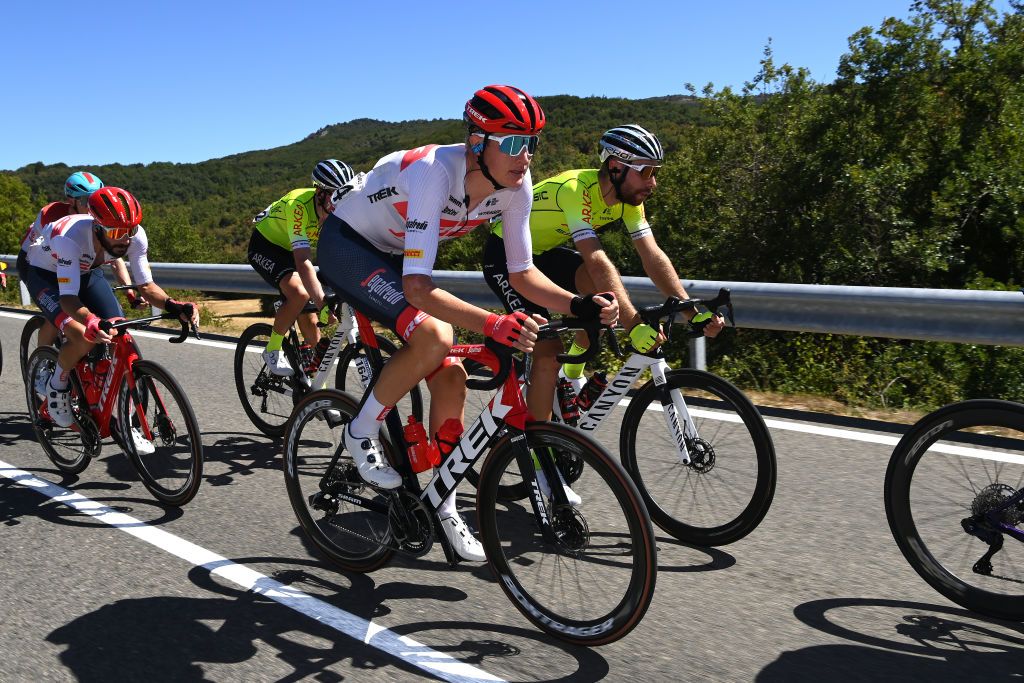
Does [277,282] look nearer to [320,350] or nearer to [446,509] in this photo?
[320,350]

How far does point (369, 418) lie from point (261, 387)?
3.20 metres

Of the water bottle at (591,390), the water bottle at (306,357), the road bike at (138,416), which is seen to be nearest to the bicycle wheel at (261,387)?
the water bottle at (306,357)

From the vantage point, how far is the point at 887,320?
244 inches

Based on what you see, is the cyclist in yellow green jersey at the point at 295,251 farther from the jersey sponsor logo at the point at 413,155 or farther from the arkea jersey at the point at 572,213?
the jersey sponsor logo at the point at 413,155

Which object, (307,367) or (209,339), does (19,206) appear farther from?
(307,367)

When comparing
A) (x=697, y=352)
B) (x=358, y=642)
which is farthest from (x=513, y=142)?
(x=697, y=352)

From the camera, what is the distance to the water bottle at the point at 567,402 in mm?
4863

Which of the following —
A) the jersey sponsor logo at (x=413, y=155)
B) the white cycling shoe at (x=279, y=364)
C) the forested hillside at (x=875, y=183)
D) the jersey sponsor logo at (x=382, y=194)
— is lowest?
the white cycling shoe at (x=279, y=364)

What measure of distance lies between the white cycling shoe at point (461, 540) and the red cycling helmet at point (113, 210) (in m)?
2.68

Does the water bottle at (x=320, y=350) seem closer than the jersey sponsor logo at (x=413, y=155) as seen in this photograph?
No

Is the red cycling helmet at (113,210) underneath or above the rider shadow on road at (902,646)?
above

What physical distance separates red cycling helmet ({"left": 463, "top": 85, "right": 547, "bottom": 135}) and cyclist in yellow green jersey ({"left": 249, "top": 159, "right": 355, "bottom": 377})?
268 centimetres

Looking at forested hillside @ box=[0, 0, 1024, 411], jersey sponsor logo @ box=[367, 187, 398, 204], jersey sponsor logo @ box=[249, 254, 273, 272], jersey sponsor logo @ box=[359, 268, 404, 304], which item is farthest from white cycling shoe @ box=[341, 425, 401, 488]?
forested hillside @ box=[0, 0, 1024, 411]

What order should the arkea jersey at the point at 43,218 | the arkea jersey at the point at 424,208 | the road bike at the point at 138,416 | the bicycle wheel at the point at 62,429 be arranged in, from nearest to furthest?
the arkea jersey at the point at 424,208 → the road bike at the point at 138,416 → the bicycle wheel at the point at 62,429 → the arkea jersey at the point at 43,218
